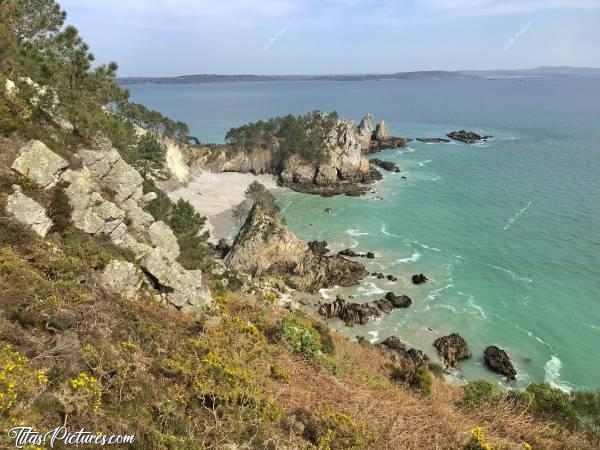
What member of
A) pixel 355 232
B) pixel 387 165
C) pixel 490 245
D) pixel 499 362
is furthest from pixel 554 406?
pixel 387 165

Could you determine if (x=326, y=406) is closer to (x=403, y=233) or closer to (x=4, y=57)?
(x=4, y=57)

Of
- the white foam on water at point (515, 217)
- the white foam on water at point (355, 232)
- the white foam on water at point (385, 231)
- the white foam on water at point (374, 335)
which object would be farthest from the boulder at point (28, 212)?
the white foam on water at point (515, 217)

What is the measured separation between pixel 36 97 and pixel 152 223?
8433 mm

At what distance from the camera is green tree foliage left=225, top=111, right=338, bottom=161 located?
81.8 meters

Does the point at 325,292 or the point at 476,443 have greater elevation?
the point at 476,443

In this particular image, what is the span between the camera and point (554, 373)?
98.0 ft

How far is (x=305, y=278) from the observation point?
4244 cm

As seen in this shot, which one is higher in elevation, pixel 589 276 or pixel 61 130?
pixel 61 130

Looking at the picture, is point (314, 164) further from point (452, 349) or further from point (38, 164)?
point (38, 164)

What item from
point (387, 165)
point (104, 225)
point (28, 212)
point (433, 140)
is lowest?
point (387, 165)

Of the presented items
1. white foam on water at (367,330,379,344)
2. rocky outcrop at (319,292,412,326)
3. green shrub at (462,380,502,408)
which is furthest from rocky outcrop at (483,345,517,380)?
green shrub at (462,380,502,408)

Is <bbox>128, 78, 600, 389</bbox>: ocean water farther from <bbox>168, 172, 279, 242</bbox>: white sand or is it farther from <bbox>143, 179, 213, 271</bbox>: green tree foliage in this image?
<bbox>143, 179, 213, 271</bbox>: green tree foliage

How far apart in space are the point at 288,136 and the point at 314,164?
8847 millimetres

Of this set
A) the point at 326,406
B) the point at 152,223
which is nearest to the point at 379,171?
the point at 152,223
